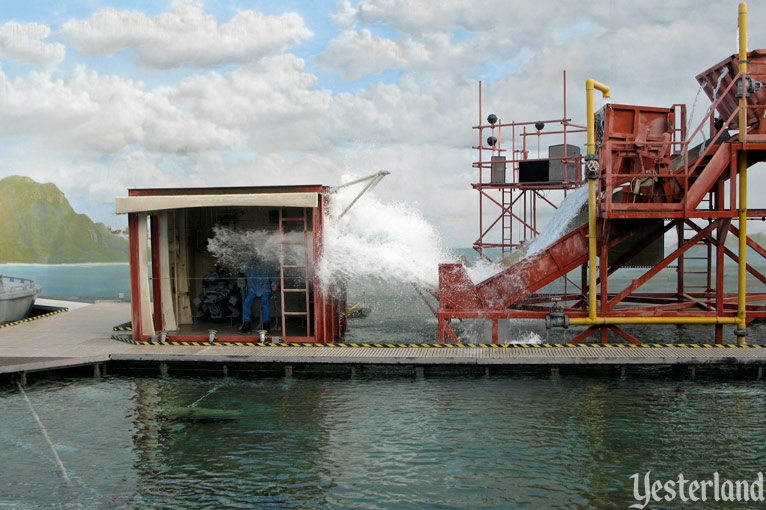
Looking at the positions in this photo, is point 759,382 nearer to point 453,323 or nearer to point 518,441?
point 518,441

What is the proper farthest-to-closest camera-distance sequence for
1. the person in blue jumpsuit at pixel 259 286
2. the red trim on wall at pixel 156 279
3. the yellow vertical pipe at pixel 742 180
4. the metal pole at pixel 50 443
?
1. the red trim on wall at pixel 156 279
2. the person in blue jumpsuit at pixel 259 286
3. the yellow vertical pipe at pixel 742 180
4. the metal pole at pixel 50 443

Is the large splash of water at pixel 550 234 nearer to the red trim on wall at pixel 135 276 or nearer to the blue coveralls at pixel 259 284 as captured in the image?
the blue coveralls at pixel 259 284

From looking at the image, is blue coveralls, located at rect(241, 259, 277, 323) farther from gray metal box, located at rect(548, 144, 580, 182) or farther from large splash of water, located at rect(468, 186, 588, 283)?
gray metal box, located at rect(548, 144, 580, 182)

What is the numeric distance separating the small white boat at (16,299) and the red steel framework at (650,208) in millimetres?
17004

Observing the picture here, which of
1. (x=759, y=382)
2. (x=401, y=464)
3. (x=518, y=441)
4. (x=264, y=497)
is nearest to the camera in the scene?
(x=264, y=497)

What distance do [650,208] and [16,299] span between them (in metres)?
22.0

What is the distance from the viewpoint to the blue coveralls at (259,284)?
1642cm


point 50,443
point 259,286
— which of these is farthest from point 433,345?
point 50,443

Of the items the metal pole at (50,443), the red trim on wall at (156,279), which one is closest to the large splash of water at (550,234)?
the red trim on wall at (156,279)

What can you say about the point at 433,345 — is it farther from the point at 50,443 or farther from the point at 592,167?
the point at 50,443

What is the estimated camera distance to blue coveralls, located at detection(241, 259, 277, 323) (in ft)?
53.9

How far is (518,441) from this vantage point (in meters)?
10.4

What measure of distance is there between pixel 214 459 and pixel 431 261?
9.28 meters

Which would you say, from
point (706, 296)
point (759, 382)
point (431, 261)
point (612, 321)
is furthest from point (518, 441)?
point (706, 296)
